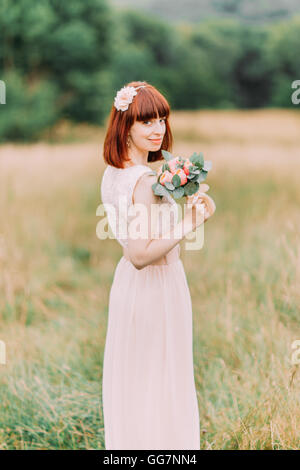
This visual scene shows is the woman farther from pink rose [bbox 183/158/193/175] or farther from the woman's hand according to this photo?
pink rose [bbox 183/158/193/175]

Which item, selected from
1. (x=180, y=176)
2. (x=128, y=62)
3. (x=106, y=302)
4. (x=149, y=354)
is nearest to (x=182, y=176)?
(x=180, y=176)

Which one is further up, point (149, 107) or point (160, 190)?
point (149, 107)

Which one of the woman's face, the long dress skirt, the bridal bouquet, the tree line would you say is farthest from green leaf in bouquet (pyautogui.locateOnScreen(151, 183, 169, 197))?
the tree line

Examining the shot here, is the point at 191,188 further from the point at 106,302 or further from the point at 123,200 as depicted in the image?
the point at 106,302

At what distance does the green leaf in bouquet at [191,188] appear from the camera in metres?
1.70

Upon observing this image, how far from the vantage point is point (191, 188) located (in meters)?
1.71

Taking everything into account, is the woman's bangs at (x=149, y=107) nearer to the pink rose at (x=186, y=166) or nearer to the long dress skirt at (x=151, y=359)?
the pink rose at (x=186, y=166)

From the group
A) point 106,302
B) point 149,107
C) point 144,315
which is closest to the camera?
point 149,107

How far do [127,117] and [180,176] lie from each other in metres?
0.33

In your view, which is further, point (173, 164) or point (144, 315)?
point (144, 315)

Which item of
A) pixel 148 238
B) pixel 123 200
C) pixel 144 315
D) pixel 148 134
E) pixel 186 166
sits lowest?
pixel 144 315

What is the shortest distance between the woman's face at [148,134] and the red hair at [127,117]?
0.02 m

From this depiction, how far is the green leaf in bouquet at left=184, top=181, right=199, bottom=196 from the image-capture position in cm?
170

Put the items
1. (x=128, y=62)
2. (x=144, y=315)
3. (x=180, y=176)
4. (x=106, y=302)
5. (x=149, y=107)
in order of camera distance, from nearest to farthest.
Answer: (x=180, y=176)
(x=149, y=107)
(x=144, y=315)
(x=106, y=302)
(x=128, y=62)
